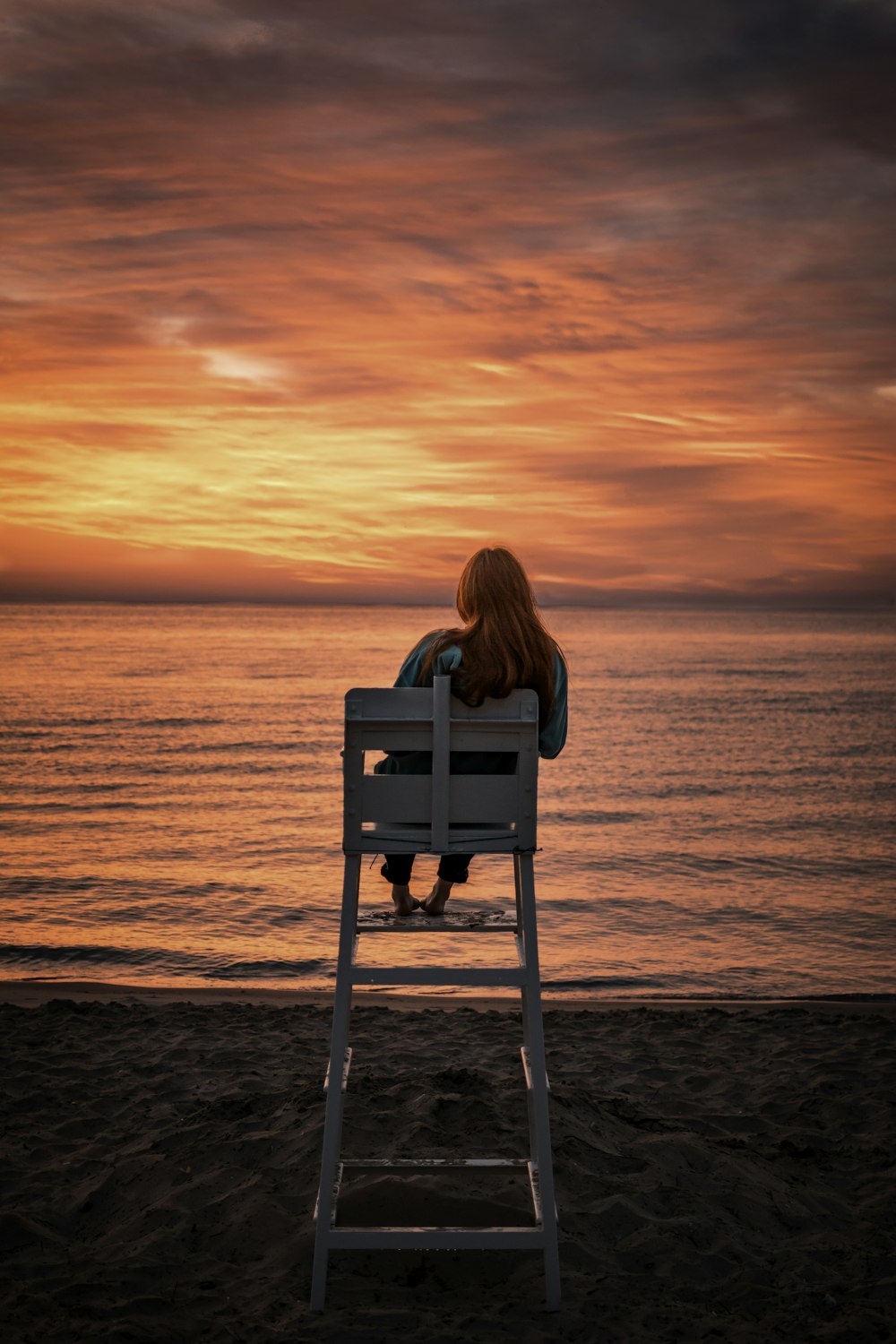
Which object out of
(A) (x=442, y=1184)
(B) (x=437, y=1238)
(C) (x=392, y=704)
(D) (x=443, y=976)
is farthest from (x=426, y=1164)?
(C) (x=392, y=704)

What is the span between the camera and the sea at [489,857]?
8875mm

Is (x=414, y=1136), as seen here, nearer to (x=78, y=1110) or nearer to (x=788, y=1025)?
(x=78, y=1110)

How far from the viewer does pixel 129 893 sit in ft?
36.3

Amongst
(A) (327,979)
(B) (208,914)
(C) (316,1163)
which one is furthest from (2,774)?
(C) (316,1163)

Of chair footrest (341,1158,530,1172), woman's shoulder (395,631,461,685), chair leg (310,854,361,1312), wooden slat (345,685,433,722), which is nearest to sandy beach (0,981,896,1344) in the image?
chair footrest (341,1158,530,1172)

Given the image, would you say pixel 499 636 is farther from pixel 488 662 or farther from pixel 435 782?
pixel 435 782

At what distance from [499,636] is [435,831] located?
0.71 m

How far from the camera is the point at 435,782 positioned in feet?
10.4

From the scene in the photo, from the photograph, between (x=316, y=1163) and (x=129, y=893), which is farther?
(x=129, y=893)

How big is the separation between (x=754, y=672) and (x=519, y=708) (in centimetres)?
5012

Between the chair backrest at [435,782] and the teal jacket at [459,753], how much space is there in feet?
0.50

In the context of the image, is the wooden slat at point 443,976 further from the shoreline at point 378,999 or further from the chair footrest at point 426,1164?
the shoreline at point 378,999

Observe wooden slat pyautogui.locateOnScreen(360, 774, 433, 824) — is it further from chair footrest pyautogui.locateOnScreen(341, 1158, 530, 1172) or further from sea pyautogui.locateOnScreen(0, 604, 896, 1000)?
chair footrest pyautogui.locateOnScreen(341, 1158, 530, 1172)

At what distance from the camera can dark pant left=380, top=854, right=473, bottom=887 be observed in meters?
3.68
